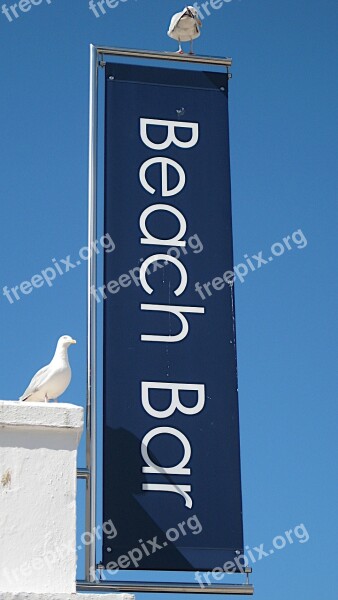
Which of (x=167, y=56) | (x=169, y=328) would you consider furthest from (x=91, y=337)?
(x=167, y=56)

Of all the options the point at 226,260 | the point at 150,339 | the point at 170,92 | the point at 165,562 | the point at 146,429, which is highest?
the point at 170,92

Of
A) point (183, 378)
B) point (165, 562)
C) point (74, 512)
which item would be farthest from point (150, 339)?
point (74, 512)

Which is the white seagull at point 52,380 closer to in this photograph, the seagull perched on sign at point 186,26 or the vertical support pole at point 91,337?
the vertical support pole at point 91,337

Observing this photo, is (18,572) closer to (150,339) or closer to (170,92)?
(150,339)

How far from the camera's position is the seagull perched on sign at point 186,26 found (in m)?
10.4

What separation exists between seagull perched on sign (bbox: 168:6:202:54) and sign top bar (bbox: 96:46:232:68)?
0.32 m

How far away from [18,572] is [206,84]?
15.0ft

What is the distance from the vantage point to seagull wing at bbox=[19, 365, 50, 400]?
26.8 feet

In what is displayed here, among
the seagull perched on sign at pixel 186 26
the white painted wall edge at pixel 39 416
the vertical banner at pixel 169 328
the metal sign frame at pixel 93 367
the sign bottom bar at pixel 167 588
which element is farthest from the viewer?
the seagull perched on sign at pixel 186 26

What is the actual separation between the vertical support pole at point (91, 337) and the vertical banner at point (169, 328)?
98 millimetres

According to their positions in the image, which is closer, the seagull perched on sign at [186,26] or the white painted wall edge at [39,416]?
the white painted wall edge at [39,416]

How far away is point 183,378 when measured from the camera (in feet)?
28.8
